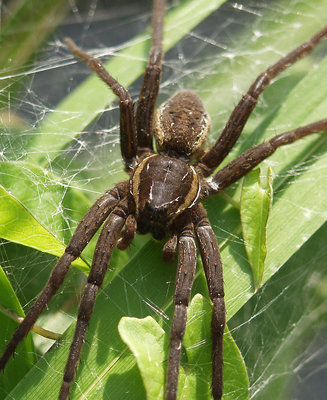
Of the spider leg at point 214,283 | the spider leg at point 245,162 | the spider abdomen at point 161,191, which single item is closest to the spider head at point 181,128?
the spider abdomen at point 161,191

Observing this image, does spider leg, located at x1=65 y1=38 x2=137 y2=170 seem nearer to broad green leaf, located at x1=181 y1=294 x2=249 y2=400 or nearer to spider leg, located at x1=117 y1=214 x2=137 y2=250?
spider leg, located at x1=117 y1=214 x2=137 y2=250

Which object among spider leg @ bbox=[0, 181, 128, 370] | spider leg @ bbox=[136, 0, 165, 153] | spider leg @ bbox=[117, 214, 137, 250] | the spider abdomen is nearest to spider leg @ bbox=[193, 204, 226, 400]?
the spider abdomen

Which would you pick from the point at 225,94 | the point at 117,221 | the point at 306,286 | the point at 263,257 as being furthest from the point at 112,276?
the point at 225,94

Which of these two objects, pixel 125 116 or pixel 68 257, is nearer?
pixel 68 257

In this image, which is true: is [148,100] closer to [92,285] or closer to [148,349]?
[92,285]

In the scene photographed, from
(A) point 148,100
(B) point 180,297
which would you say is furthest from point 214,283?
(A) point 148,100

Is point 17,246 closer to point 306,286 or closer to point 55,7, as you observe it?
point 306,286
